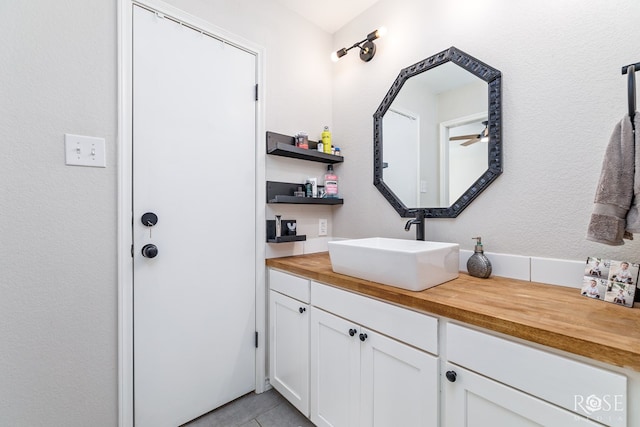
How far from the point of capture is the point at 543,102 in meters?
1.14

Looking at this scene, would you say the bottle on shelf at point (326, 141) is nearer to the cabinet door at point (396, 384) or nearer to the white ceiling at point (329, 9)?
the white ceiling at point (329, 9)

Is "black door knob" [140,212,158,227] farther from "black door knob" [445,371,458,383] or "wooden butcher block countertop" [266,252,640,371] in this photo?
"black door knob" [445,371,458,383]

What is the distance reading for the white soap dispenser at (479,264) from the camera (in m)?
1.21

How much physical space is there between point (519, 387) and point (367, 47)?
1.91 m

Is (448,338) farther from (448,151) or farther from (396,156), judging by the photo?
(396,156)

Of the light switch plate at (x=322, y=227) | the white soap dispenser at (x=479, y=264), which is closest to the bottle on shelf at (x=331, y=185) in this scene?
the light switch plate at (x=322, y=227)

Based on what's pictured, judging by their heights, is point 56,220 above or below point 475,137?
below

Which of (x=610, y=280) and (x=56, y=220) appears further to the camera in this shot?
(x=56, y=220)

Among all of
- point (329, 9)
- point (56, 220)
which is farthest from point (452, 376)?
point (329, 9)

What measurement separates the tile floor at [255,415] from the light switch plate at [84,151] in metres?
1.38

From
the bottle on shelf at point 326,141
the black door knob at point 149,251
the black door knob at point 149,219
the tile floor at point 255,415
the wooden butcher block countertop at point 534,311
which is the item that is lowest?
the tile floor at point 255,415

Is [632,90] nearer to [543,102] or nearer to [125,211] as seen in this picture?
[543,102]

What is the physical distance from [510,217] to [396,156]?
0.71 meters

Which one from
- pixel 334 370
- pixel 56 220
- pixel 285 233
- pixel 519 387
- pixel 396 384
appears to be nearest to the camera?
pixel 519 387
